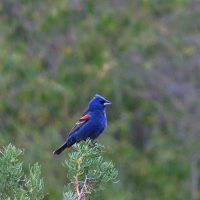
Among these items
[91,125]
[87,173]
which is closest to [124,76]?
[91,125]

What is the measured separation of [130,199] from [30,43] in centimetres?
290

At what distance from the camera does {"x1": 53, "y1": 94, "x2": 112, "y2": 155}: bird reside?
5527 millimetres

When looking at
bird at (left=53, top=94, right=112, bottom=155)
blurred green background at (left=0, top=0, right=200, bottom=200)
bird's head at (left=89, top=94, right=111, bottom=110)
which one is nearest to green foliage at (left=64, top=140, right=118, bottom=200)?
bird at (left=53, top=94, right=112, bottom=155)

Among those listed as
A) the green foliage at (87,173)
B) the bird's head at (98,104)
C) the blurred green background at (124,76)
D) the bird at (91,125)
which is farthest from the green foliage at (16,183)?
the blurred green background at (124,76)

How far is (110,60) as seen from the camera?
14.3 meters

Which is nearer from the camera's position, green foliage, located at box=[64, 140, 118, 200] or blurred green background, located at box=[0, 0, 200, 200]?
green foliage, located at box=[64, 140, 118, 200]

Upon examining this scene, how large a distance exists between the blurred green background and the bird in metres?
7.50

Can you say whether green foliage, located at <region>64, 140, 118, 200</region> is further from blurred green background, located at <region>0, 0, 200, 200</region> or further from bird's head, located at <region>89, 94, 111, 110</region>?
blurred green background, located at <region>0, 0, 200, 200</region>

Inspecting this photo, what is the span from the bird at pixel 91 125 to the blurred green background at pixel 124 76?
24.6 ft

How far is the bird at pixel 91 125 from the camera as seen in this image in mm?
5527

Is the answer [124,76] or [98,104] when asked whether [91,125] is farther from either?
[124,76]

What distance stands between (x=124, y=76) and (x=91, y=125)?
9.01 meters

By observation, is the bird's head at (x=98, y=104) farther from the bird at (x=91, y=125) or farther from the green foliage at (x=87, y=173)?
the green foliage at (x=87, y=173)

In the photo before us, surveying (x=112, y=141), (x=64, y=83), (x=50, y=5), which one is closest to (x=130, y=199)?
(x=112, y=141)
